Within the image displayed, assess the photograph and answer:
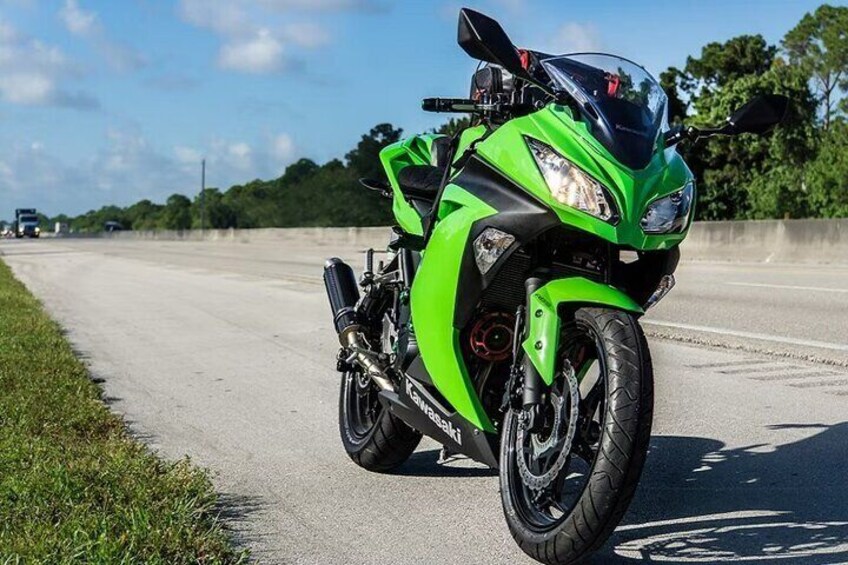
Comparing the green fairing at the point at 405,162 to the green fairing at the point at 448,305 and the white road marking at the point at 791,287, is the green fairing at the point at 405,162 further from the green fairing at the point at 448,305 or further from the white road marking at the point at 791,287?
the white road marking at the point at 791,287

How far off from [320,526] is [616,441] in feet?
4.64

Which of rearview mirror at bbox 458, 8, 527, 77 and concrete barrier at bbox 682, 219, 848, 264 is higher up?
rearview mirror at bbox 458, 8, 527, 77

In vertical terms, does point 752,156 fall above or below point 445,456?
above

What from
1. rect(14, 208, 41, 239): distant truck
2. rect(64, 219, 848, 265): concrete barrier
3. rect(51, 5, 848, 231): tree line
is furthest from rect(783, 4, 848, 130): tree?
rect(14, 208, 41, 239): distant truck

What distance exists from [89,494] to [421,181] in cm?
181

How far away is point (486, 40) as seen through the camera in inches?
133

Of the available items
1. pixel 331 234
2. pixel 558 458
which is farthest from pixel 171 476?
pixel 331 234

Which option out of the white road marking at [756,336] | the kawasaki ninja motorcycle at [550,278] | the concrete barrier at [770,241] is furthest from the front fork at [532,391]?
the concrete barrier at [770,241]

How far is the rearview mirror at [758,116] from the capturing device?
380 centimetres

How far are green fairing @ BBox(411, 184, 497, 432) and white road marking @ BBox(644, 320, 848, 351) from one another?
15.7 feet

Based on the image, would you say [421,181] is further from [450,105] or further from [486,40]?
[486,40]

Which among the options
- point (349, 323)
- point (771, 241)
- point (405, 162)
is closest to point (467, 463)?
point (349, 323)

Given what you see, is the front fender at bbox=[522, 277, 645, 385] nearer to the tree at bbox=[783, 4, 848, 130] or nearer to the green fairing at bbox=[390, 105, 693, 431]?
the green fairing at bbox=[390, 105, 693, 431]

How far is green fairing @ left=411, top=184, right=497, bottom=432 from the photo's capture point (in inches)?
145
